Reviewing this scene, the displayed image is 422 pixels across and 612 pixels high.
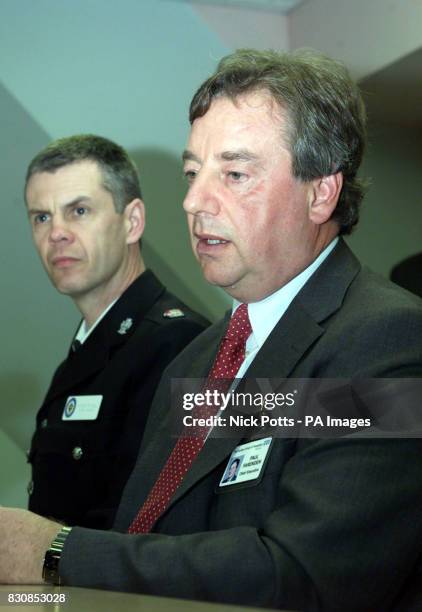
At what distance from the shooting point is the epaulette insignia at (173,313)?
2.60 m

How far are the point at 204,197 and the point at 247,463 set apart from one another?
0.53 m

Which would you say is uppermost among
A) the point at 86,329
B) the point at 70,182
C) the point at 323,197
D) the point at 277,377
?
the point at 70,182

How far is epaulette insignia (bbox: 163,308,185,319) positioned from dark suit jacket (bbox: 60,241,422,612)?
0.98m

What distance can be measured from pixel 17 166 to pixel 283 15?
1.48 meters

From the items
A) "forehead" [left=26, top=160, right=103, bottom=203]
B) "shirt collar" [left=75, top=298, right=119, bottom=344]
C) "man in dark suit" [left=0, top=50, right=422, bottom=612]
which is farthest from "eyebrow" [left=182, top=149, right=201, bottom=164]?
"forehead" [left=26, top=160, right=103, bottom=203]

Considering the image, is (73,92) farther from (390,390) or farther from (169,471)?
(390,390)

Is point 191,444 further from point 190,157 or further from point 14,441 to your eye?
point 14,441

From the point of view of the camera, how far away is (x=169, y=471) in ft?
5.62

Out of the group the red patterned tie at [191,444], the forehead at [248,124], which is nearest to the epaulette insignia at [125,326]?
the red patterned tie at [191,444]

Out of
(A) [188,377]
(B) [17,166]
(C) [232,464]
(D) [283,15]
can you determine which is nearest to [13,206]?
(B) [17,166]

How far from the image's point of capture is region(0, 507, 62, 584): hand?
149 cm

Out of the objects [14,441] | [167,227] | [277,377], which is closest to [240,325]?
[277,377]

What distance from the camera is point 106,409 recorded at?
244 cm

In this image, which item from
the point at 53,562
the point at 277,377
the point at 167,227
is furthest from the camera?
the point at 167,227
